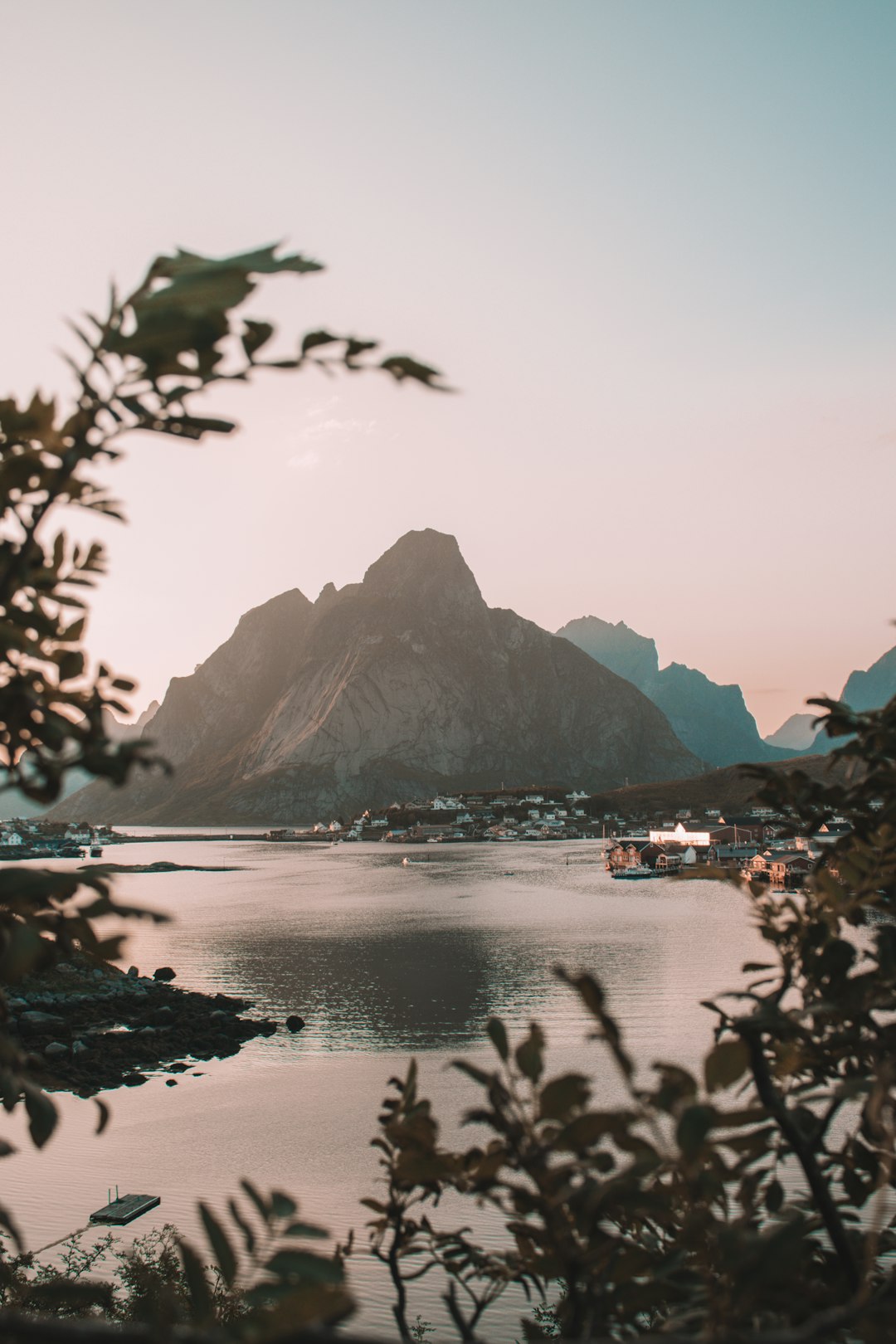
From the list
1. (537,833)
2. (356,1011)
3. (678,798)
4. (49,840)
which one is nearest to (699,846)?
(537,833)

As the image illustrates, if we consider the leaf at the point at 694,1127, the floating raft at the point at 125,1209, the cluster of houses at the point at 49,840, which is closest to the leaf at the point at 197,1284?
the leaf at the point at 694,1127

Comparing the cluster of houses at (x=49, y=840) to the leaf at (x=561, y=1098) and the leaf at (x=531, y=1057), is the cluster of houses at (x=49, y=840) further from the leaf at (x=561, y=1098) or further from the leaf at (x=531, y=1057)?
the leaf at (x=561, y=1098)

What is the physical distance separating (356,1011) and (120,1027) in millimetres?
8864

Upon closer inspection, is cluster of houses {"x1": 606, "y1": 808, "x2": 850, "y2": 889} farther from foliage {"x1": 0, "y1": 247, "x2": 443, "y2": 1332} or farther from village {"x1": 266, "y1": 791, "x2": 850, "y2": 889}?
foliage {"x1": 0, "y1": 247, "x2": 443, "y2": 1332}

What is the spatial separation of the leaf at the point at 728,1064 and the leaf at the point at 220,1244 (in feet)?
2.33

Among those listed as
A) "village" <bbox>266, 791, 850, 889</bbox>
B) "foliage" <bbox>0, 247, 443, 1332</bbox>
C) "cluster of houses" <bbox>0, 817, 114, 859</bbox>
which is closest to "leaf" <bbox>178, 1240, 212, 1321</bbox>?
"foliage" <bbox>0, 247, 443, 1332</bbox>

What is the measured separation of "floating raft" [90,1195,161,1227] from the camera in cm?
1809

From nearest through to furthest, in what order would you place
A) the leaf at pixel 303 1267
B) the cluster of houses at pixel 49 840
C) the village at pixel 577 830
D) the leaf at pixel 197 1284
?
the leaf at pixel 303 1267, the leaf at pixel 197 1284, the village at pixel 577 830, the cluster of houses at pixel 49 840

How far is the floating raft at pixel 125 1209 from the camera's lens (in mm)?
18094

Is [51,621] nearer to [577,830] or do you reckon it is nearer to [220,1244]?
[220,1244]

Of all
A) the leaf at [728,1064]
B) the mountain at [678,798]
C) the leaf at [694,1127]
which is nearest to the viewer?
the leaf at [694,1127]

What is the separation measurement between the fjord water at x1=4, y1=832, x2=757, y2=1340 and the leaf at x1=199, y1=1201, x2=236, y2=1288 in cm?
37

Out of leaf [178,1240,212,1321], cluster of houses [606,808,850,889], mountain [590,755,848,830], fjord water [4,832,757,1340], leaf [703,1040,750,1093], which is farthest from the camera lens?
mountain [590,755,848,830]

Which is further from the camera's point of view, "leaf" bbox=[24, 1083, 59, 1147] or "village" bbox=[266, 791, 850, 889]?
"village" bbox=[266, 791, 850, 889]
